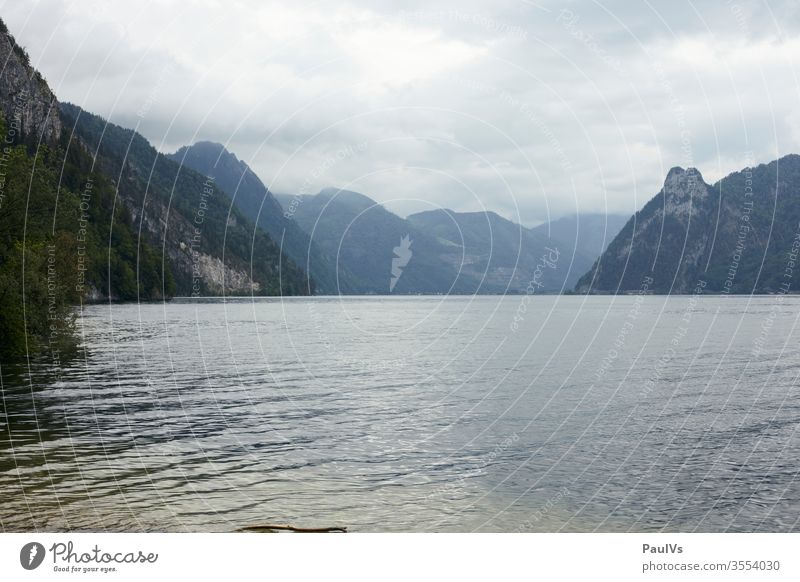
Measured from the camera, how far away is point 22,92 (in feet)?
568

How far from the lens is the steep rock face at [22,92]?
550 feet

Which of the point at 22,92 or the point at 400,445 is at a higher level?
the point at 22,92

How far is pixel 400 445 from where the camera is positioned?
2902 cm

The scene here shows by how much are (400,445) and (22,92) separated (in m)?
181

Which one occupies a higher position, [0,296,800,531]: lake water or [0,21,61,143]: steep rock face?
[0,21,61,143]: steep rock face

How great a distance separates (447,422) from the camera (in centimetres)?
3484

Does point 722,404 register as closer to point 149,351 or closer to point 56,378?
point 56,378

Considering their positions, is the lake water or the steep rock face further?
the steep rock face

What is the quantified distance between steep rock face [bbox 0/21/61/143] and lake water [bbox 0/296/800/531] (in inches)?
5366

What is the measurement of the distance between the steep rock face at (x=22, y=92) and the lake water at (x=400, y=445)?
447 feet

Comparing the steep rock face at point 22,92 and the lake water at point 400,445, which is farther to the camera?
the steep rock face at point 22,92

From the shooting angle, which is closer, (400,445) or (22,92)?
(400,445)

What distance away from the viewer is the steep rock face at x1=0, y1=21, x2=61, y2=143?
16750 cm

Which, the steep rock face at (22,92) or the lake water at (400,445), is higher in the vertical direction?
the steep rock face at (22,92)
